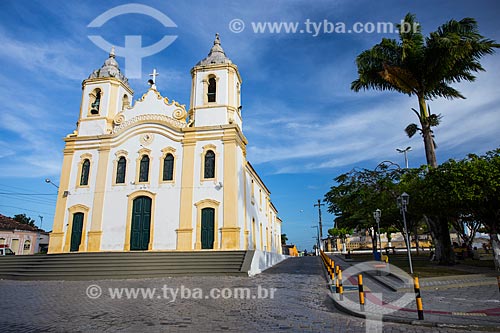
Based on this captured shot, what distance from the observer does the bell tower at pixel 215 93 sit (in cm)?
2236

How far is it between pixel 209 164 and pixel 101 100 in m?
10.2

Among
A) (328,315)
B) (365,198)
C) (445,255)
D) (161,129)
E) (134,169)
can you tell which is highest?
(161,129)

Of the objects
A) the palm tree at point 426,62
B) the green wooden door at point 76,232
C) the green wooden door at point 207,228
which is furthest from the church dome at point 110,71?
the palm tree at point 426,62

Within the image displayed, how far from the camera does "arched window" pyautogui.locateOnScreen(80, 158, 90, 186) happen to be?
2302 centimetres

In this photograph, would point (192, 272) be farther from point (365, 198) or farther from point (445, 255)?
point (445, 255)

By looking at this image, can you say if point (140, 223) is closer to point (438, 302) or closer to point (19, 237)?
point (438, 302)

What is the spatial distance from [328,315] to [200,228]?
13.6 metres

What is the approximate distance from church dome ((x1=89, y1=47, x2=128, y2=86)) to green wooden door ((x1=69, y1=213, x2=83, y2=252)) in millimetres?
10682

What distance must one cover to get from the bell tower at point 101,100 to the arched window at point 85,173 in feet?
7.14

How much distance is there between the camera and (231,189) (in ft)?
66.4

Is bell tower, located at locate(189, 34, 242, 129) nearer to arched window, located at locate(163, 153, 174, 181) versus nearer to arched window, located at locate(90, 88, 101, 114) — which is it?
arched window, located at locate(163, 153, 174, 181)

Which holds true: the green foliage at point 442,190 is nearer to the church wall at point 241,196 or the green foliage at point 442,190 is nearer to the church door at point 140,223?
the church wall at point 241,196

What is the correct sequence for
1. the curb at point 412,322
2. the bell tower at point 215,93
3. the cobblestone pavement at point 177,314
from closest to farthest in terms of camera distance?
the curb at point 412,322
the cobblestone pavement at point 177,314
the bell tower at point 215,93

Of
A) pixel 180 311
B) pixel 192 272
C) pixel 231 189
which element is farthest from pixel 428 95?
pixel 180 311
